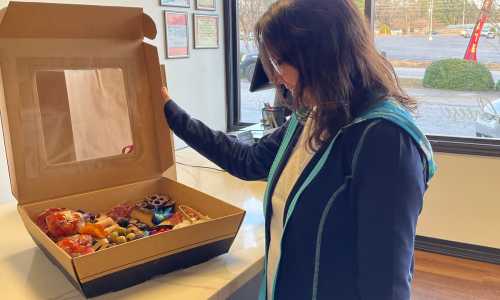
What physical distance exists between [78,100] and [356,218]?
2.55 ft

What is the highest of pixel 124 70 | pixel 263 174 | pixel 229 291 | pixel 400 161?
pixel 124 70

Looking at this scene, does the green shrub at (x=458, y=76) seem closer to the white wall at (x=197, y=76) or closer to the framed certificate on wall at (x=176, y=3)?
the white wall at (x=197, y=76)

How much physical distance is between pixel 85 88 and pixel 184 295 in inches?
23.9

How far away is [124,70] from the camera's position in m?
1.18

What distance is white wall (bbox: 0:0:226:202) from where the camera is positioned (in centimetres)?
274

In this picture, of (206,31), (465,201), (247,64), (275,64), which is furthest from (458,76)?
(275,64)

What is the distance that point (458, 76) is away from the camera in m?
2.83

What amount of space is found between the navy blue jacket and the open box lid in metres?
0.50

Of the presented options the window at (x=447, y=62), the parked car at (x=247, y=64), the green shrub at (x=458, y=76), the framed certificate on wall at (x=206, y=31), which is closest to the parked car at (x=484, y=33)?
the window at (x=447, y=62)

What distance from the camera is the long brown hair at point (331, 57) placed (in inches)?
32.2

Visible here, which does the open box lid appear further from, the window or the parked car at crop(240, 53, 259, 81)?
the parked car at crop(240, 53, 259, 81)

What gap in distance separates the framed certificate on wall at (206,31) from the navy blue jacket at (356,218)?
240 cm

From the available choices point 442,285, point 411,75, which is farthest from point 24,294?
A: point 411,75

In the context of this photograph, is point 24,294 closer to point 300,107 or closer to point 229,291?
point 229,291
